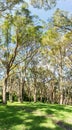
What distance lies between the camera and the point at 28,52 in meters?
39.7

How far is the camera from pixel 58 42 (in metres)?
43.6

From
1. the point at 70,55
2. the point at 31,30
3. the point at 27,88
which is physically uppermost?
the point at 31,30

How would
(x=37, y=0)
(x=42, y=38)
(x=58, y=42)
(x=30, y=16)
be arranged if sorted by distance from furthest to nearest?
(x=58, y=42) → (x=42, y=38) → (x=30, y=16) → (x=37, y=0)

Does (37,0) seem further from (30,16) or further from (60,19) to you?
→ (30,16)

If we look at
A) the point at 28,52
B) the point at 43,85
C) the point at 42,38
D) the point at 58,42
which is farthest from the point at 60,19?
the point at 43,85

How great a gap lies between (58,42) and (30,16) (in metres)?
11.7

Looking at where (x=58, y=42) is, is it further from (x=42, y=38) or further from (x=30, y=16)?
(x=30, y=16)

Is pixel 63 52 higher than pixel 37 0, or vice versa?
pixel 37 0

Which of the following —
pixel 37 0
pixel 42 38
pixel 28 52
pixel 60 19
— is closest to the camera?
pixel 37 0

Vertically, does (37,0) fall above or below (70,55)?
above

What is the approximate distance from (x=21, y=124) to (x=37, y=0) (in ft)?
31.0

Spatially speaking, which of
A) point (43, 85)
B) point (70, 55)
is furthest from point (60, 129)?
point (43, 85)

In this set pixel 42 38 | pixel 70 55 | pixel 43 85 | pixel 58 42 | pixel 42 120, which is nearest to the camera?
pixel 42 120

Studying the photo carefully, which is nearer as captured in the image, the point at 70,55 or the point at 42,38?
the point at 42,38
